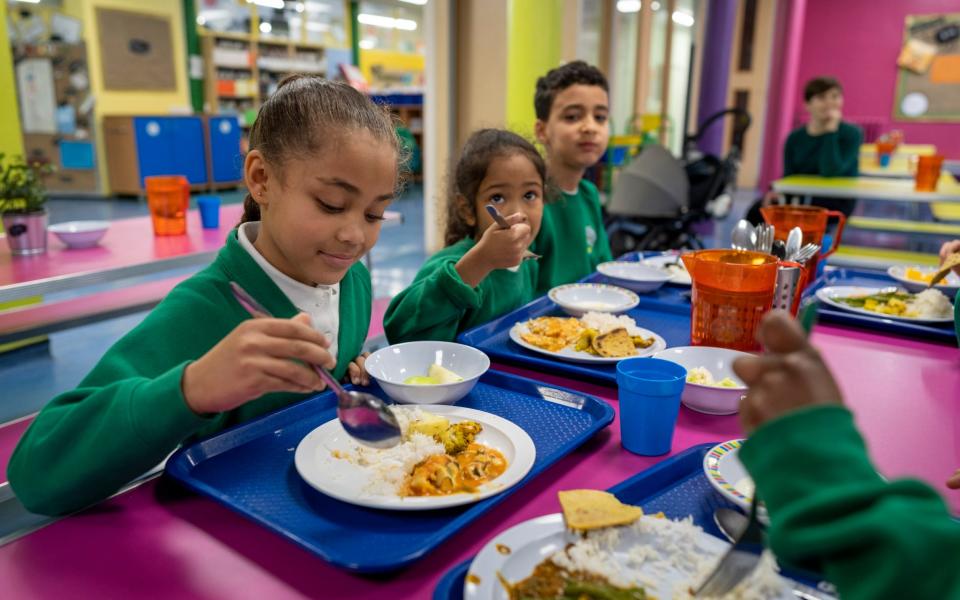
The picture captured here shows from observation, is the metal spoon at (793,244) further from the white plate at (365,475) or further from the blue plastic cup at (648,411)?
the white plate at (365,475)

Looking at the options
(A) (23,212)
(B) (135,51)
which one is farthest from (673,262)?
(B) (135,51)

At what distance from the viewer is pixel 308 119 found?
1090mm

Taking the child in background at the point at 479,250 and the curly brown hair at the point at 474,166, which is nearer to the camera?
the child in background at the point at 479,250

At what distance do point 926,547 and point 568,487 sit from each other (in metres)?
0.50

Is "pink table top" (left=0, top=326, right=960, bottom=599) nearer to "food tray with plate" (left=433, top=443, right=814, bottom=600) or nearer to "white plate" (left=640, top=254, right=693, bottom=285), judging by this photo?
"food tray with plate" (left=433, top=443, right=814, bottom=600)

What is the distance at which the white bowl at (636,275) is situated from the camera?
6.35 ft

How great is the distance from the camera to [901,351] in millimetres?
1460

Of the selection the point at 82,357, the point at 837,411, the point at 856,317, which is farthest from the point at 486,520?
the point at 82,357

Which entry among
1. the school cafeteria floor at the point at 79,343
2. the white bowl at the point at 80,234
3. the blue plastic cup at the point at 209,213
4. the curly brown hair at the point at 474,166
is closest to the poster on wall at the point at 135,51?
the school cafeteria floor at the point at 79,343

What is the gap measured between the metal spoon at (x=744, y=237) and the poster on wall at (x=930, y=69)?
10.8m

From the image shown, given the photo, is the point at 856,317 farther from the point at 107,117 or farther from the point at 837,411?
the point at 107,117

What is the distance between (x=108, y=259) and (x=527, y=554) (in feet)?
6.60

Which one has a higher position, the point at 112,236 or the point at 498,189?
the point at 498,189

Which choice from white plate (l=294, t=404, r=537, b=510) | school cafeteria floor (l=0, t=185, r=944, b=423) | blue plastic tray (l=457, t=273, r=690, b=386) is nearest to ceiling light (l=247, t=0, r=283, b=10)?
school cafeteria floor (l=0, t=185, r=944, b=423)
